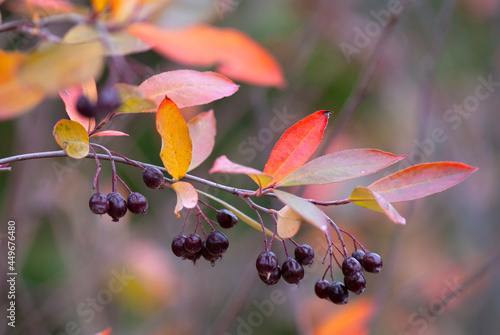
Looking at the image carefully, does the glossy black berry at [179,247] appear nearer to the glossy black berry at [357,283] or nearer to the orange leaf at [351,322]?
the glossy black berry at [357,283]

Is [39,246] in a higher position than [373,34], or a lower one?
lower

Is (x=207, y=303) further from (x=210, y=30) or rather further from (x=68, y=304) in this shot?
(x=210, y=30)

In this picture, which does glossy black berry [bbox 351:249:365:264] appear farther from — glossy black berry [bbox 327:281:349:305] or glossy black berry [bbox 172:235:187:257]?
glossy black berry [bbox 172:235:187:257]

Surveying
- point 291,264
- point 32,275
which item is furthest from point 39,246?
point 291,264

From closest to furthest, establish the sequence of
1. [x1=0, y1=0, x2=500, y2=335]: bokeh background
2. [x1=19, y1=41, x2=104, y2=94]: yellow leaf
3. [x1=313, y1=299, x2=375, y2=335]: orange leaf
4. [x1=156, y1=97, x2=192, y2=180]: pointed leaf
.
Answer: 1. [x1=19, y1=41, x2=104, y2=94]: yellow leaf
2. [x1=156, y1=97, x2=192, y2=180]: pointed leaf
3. [x1=313, y1=299, x2=375, y2=335]: orange leaf
4. [x1=0, y1=0, x2=500, y2=335]: bokeh background

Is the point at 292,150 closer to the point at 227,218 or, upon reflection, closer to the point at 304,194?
the point at 227,218

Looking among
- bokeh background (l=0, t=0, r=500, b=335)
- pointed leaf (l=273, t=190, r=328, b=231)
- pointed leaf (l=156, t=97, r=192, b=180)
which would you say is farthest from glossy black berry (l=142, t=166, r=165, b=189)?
bokeh background (l=0, t=0, r=500, b=335)
